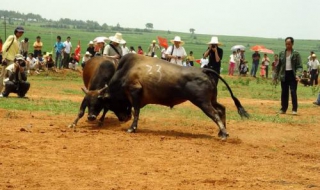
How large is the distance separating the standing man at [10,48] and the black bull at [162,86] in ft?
15.9

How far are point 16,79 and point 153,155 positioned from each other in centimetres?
831

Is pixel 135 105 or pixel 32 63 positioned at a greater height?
pixel 135 105

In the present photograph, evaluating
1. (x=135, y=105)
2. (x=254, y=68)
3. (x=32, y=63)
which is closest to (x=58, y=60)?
(x=32, y=63)

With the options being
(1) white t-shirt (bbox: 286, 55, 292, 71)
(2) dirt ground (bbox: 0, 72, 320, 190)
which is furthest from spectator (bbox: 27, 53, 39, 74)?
(1) white t-shirt (bbox: 286, 55, 292, 71)

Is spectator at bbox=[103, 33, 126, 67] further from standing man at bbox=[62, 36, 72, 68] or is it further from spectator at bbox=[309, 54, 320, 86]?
spectator at bbox=[309, 54, 320, 86]

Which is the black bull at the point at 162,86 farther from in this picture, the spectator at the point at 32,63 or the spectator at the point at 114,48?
the spectator at the point at 32,63

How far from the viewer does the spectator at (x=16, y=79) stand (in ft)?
51.3

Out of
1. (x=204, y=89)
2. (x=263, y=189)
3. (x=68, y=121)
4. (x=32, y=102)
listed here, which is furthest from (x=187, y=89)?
(x=32, y=102)

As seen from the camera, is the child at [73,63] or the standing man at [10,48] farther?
the child at [73,63]

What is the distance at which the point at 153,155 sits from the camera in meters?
8.57

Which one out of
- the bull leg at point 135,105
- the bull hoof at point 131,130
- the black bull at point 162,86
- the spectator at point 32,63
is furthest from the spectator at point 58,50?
the bull hoof at point 131,130

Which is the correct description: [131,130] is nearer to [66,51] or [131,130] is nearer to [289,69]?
[289,69]

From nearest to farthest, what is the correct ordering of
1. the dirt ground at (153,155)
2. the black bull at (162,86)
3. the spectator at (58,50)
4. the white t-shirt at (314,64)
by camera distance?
the dirt ground at (153,155) → the black bull at (162,86) → the spectator at (58,50) → the white t-shirt at (314,64)

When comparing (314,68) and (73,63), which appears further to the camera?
(314,68)
